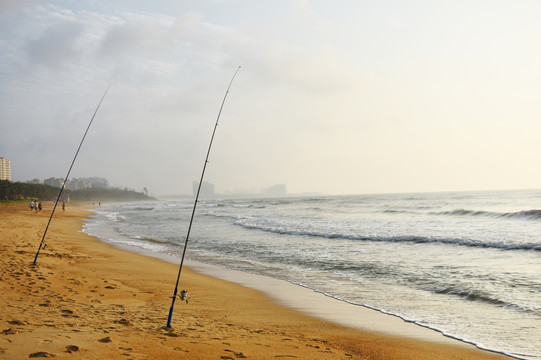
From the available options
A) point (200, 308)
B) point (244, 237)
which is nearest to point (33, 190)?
point (244, 237)

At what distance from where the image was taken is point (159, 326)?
4.77m

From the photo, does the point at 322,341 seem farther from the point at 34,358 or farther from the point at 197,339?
the point at 34,358

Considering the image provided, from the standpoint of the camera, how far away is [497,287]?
315 inches

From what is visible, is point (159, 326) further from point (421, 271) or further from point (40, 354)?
point (421, 271)

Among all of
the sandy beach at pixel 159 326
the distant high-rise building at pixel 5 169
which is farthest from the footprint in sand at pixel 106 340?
the distant high-rise building at pixel 5 169

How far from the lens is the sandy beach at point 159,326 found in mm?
3795

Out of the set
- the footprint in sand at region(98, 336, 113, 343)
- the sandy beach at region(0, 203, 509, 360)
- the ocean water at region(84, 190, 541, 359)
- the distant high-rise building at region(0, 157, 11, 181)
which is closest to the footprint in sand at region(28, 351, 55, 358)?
the sandy beach at region(0, 203, 509, 360)

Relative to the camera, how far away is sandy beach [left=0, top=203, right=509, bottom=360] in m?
3.79

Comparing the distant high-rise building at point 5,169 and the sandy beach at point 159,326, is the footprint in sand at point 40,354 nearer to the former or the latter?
the sandy beach at point 159,326

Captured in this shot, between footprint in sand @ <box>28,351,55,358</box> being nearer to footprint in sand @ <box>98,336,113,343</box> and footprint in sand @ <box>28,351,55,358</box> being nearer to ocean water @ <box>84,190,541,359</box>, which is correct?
footprint in sand @ <box>98,336,113,343</box>

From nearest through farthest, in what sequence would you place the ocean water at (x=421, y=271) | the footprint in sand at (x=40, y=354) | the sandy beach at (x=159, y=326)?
the footprint in sand at (x=40, y=354)
the sandy beach at (x=159, y=326)
the ocean water at (x=421, y=271)

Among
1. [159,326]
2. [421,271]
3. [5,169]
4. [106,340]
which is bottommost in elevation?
[5,169]

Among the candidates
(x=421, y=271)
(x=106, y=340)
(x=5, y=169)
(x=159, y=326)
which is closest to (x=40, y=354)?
(x=106, y=340)

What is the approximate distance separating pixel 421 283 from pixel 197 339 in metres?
6.08
